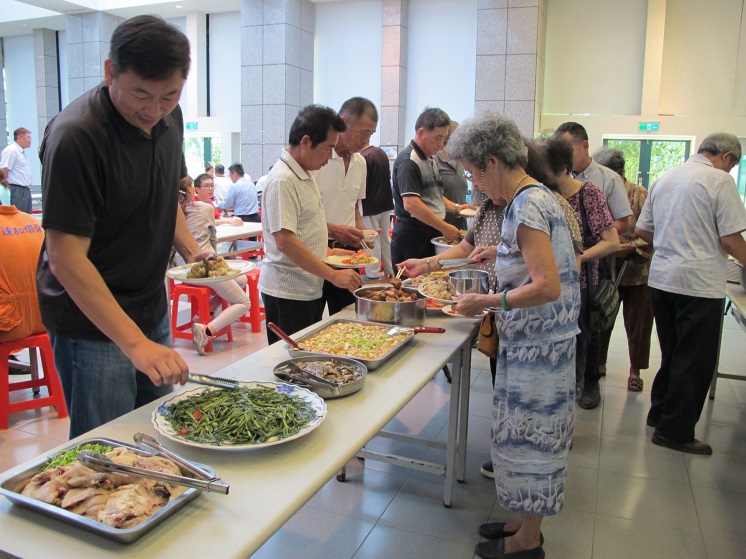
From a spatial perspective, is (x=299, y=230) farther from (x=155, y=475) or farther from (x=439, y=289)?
(x=155, y=475)

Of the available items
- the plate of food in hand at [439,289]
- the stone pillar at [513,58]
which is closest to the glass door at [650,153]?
the stone pillar at [513,58]

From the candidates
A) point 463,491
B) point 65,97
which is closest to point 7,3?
point 65,97

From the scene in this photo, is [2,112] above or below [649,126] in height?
above

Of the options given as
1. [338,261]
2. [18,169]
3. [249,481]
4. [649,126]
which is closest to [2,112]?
[18,169]

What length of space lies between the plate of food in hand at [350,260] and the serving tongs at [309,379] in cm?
92

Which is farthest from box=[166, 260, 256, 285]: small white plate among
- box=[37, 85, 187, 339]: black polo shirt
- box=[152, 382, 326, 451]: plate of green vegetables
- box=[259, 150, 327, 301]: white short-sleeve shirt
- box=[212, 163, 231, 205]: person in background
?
box=[212, 163, 231, 205]: person in background

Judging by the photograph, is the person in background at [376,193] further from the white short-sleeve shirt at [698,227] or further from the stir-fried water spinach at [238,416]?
the stir-fried water spinach at [238,416]

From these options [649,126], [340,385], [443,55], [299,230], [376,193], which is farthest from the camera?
[443,55]

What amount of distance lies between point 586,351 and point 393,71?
717cm

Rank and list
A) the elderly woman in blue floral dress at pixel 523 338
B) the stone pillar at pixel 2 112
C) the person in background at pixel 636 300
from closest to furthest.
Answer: the elderly woman in blue floral dress at pixel 523 338 < the person in background at pixel 636 300 < the stone pillar at pixel 2 112

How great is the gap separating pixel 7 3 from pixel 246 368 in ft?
44.5

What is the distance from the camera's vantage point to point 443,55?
30.8 ft

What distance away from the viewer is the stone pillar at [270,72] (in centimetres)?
960

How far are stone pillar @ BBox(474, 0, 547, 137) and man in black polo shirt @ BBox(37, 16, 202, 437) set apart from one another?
7.32 metres
